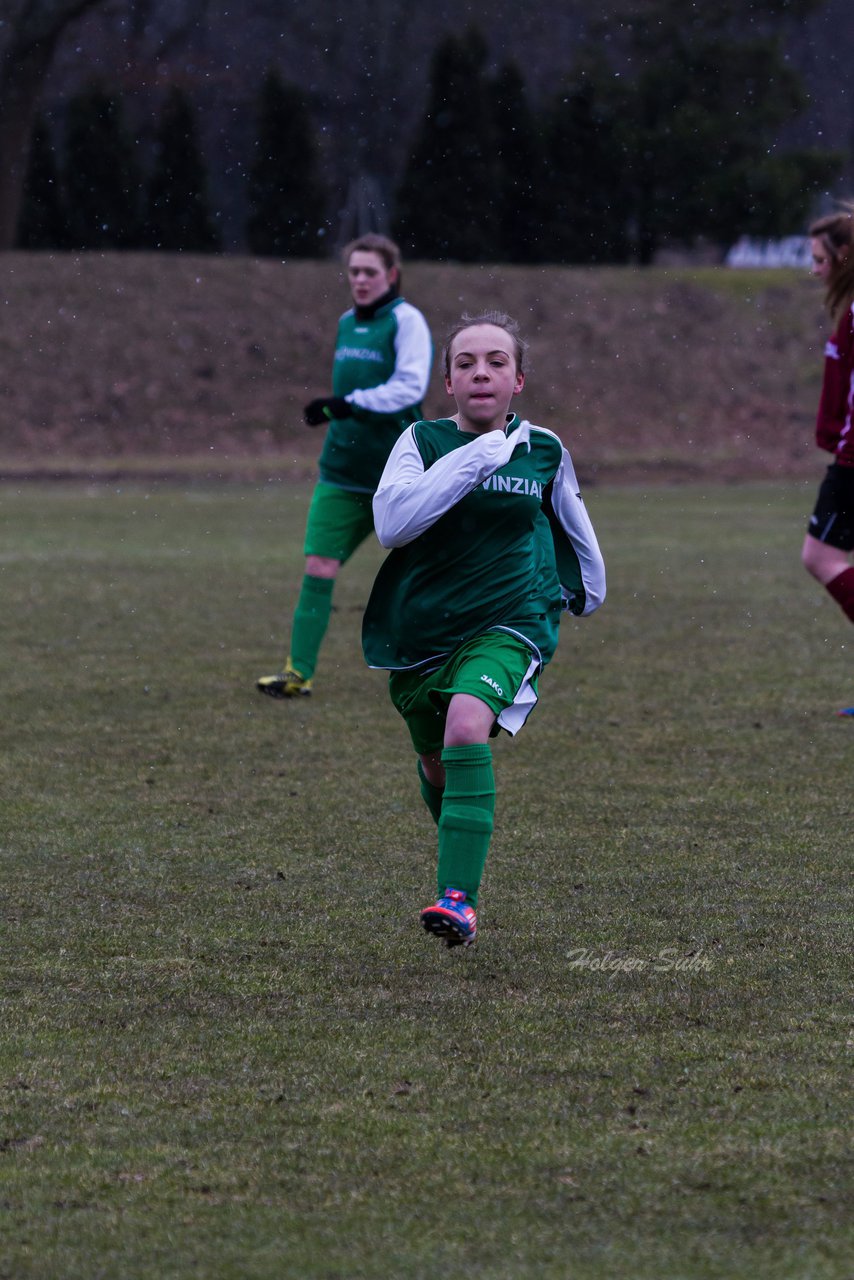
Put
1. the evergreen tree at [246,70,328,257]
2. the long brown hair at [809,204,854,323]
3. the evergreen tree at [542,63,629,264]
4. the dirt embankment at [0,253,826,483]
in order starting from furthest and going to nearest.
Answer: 1. the evergreen tree at [542,63,629,264]
2. the evergreen tree at [246,70,328,257]
3. the dirt embankment at [0,253,826,483]
4. the long brown hair at [809,204,854,323]

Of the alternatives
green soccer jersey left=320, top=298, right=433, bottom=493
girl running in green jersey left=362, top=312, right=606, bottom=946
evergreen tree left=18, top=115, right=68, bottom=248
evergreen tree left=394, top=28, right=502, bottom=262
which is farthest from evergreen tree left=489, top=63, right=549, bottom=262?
girl running in green jersey left=362, top=312, right=606, bottom=946

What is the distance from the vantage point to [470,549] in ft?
15.4

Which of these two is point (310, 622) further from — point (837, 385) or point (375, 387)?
point (837, 385)

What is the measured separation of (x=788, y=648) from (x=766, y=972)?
A: 20.4 feet

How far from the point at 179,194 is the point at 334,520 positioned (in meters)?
29.3

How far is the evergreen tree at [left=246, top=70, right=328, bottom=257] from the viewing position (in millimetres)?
37219

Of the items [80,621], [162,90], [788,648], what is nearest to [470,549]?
[788,648]

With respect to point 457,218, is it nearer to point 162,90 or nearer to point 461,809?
point 162,90

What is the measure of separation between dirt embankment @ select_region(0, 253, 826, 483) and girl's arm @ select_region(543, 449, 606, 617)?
73.3 ft

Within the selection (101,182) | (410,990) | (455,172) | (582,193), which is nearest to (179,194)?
(101,182)

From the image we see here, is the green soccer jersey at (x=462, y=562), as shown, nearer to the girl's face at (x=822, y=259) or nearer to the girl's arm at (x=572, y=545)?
the girl's arm at (x=572, y=545)

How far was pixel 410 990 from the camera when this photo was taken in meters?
4.29

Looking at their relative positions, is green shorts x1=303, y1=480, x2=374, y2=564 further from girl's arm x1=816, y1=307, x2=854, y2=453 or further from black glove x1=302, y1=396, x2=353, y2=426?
girl's arm x1=816, y1=307, x2=854, y2=453

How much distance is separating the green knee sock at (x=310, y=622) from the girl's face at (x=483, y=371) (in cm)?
401
